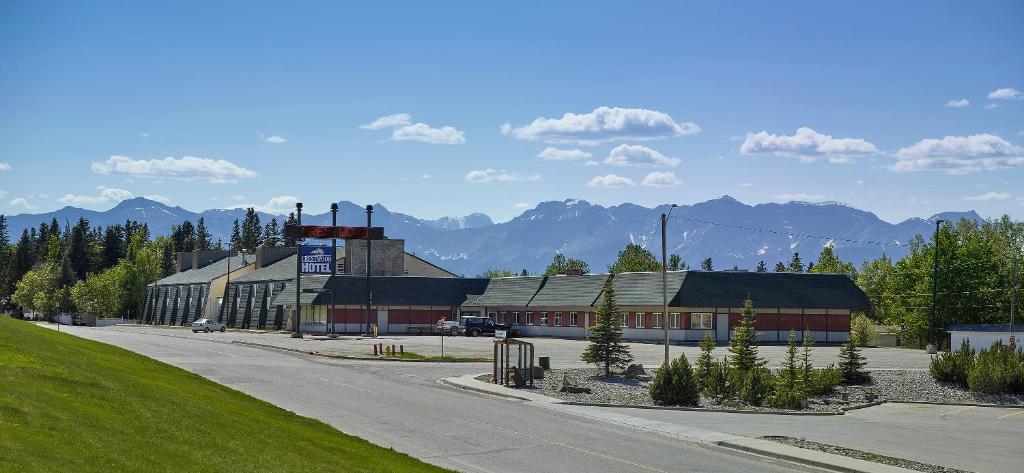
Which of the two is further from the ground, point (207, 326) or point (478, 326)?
point (478, 326)

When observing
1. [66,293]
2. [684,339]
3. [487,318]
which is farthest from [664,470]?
[66,293]

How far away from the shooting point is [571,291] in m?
108

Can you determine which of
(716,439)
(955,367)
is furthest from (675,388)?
(955,367)

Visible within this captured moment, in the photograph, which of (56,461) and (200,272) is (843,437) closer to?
(56,461)

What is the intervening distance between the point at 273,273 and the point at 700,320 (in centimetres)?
5445

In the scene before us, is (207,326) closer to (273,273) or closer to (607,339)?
(273,273)

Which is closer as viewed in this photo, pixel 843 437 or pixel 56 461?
pixel 56 461

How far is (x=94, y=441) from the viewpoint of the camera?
1424 centimetres

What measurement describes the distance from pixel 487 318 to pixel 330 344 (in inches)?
1053

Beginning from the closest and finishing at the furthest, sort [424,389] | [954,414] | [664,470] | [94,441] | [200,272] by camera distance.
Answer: [94,441] < [664,470] < [954,414] < [424,389] < [200,272]

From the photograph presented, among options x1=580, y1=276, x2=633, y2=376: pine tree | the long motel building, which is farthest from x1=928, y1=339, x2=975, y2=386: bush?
the long motel building

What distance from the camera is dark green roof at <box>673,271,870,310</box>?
96.3m

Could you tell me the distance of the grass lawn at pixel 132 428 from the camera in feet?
44.3

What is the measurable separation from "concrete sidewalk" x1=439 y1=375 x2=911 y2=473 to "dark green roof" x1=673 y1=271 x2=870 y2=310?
170ft
